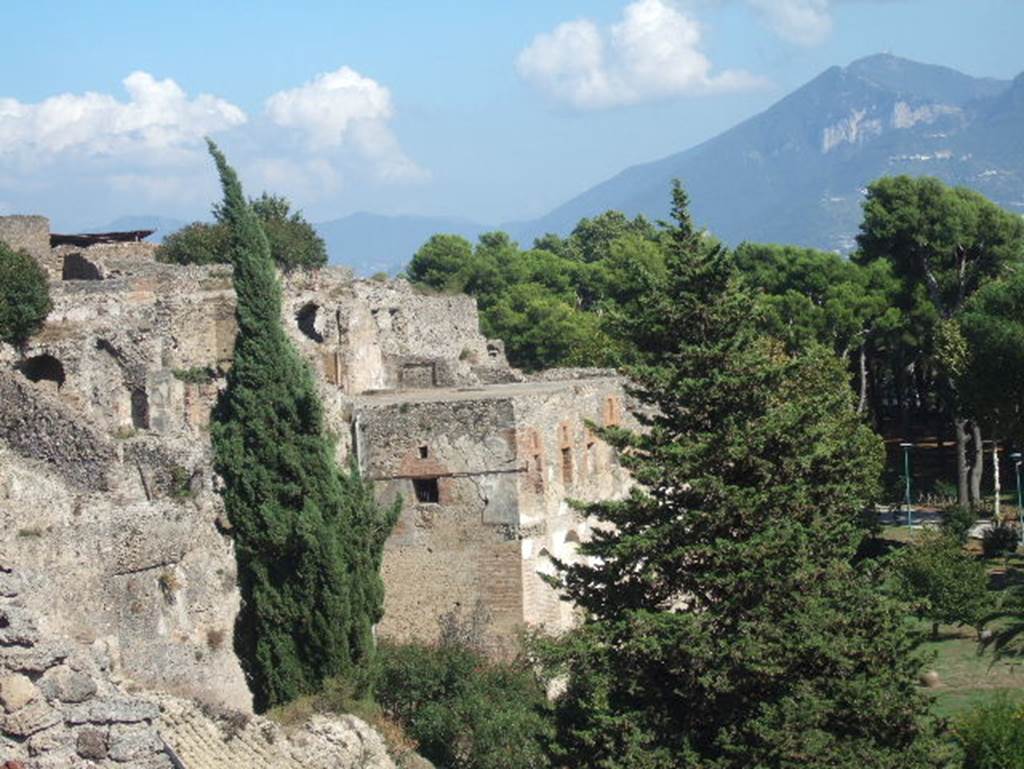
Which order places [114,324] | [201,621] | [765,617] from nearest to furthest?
[765,617] < [201,621] < [114,324]

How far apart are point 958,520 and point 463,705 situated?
2178cm

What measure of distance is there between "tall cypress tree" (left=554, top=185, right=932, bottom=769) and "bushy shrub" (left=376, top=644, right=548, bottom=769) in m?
2.08

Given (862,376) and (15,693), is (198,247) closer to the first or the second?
(862,376)

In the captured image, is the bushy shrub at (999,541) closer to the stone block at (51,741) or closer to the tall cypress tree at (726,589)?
the tall cypress tree at (726,589)

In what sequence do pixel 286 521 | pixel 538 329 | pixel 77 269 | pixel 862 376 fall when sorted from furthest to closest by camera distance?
pixel 538 329
pixel 862 376
pixel 77 269
pixel 286 521

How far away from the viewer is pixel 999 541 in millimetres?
38562

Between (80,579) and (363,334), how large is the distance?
46.1ft

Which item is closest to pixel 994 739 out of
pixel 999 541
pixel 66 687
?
pixel 66 687

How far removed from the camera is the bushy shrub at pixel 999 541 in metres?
38.4

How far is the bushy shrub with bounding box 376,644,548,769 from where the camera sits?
68.5 ft

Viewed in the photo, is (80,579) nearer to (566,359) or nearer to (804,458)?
(804,458)

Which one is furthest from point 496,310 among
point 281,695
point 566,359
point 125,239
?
point 281,695

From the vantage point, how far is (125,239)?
155 feet

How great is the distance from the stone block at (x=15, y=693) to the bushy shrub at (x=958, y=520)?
29973 mm
